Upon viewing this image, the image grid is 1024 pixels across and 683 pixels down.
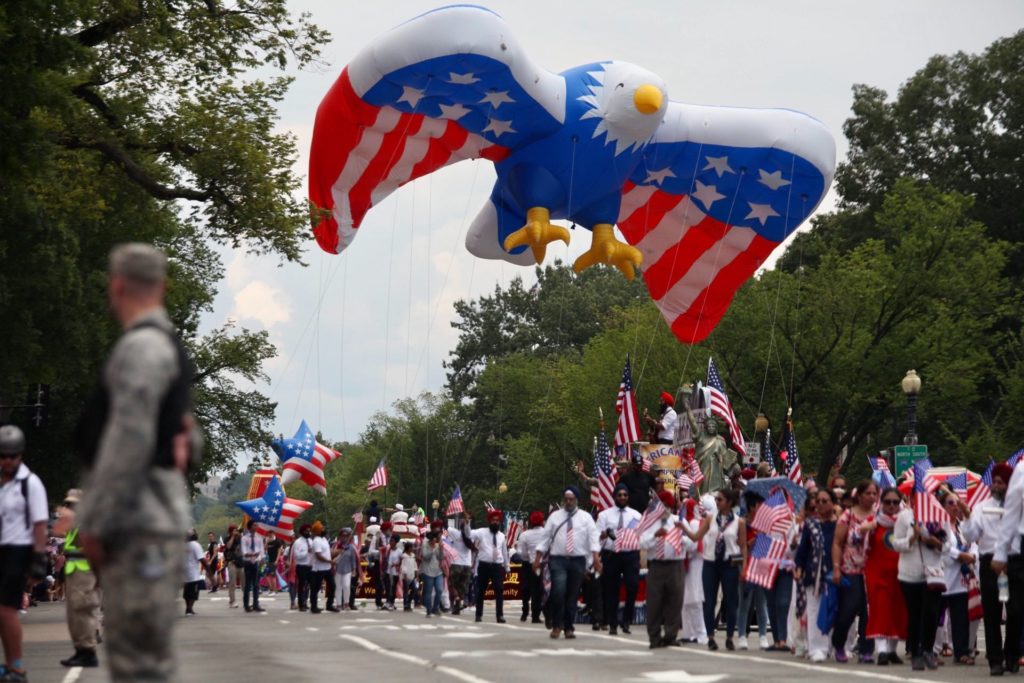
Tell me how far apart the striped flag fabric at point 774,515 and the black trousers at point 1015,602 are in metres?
4.23

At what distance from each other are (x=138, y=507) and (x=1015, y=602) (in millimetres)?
10887

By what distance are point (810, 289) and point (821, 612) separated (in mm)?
42223

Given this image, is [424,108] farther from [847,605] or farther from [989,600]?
[989,600]

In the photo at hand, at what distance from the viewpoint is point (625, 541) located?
84.4ft

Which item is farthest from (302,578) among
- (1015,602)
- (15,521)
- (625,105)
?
(15,521)

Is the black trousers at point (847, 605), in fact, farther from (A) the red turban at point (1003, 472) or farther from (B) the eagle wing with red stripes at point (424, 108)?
(B) the eagle wing with red stripes at point (424, 108)

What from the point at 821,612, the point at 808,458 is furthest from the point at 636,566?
the point at 808,458

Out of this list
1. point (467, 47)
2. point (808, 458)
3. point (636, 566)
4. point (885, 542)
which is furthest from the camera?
point (808, 458)

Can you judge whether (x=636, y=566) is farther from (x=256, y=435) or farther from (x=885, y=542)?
(x=256, y=435)

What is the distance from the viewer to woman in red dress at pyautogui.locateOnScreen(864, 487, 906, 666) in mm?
17906

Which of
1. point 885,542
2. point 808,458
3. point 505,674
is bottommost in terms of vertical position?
point 505,674

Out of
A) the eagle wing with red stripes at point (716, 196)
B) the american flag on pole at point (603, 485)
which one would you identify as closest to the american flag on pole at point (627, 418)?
the american flag on pole at point (603, 485)

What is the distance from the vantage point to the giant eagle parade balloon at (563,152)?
81.8ft

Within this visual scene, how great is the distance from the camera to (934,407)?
57.8 metres
